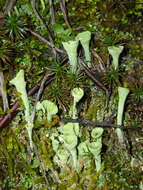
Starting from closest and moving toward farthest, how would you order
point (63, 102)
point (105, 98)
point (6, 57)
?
point (6, 57) < point (63, 102) < point (105, 98)

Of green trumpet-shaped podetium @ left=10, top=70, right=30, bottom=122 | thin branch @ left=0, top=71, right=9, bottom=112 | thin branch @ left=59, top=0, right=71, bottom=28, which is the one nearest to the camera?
green trumpet-shaped podetium @ left=10, top=70, right=30, bottom=122

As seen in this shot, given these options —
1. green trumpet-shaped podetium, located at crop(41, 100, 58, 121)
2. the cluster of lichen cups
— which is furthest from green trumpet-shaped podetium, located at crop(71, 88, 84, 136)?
green trumpet-shaped podetium, located at crop(41, 100, 58, 121)

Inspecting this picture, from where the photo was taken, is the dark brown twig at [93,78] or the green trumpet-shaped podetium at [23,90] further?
the dark brown twig at [93,78]

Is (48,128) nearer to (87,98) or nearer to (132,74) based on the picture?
(87,98)

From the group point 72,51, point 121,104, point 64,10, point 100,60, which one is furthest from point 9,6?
point 121,104

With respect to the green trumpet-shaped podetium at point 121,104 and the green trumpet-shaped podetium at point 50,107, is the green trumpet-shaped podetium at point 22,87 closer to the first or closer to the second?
the green trumpet-shaped podetium at point 50,107

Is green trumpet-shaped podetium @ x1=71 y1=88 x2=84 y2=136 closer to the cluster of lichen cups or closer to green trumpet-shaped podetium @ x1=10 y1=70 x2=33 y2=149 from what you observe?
the cluster of lichen cups

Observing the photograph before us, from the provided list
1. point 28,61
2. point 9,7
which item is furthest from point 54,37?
point 9,7

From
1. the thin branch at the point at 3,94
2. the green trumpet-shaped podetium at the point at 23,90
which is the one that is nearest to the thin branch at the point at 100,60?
the green trumpet-shaped podetium at the point at 23,90
